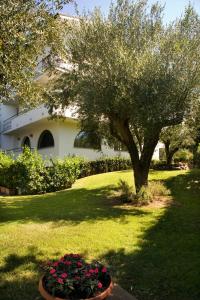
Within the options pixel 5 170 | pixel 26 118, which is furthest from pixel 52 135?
pixel 5 170

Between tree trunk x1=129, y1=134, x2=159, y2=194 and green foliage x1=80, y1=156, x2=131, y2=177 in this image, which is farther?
green foliage x1=80, y1=156, x2=131, y2=177

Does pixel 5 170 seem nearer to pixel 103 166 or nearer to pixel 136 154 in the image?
pixel 136 154

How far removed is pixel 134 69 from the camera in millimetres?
11539

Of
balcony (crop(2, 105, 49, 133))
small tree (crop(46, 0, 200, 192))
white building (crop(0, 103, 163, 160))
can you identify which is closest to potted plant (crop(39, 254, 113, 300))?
small tree (crop(46, 0, 200, 192))

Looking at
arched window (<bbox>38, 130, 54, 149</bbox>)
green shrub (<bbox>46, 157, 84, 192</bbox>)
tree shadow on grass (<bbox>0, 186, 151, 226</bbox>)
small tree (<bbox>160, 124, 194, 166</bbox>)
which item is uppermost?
arched window (<bbox>38, 130, 54, 149</bbox>)

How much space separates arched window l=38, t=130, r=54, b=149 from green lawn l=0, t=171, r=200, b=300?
13079 mm

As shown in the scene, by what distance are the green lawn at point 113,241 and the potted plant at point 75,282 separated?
39.0 inches

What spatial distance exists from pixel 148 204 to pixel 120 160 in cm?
1194

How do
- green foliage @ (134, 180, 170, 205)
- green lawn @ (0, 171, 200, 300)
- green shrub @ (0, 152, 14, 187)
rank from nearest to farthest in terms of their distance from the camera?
green lawn @ (0, 171, 200, 300), green foliage @ (134, 180, 170, 205), green shrub @ (0, 152, 14, 187)

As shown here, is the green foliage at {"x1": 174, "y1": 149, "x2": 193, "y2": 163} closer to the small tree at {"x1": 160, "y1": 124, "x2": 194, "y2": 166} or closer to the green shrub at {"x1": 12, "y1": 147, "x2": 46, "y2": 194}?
the small tree at {"x1": 160, "y1": 124, "x2": 194, "y2": 166}

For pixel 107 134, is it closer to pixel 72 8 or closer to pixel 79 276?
pixel 72 8

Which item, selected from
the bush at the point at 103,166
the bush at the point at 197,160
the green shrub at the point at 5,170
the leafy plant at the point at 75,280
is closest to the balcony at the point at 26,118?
the bush at the point at 103,166

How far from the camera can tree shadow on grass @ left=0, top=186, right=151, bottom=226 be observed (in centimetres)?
1034

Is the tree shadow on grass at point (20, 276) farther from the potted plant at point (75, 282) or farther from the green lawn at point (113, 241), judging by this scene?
the potted plant at point (75, 282)
